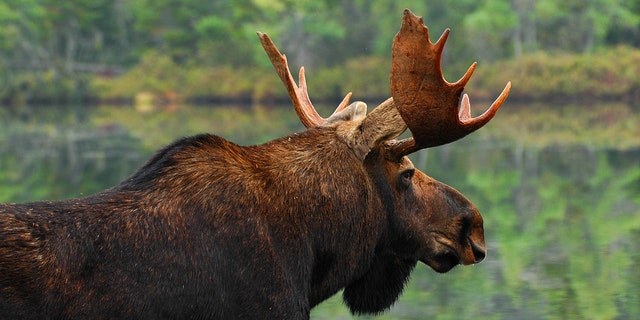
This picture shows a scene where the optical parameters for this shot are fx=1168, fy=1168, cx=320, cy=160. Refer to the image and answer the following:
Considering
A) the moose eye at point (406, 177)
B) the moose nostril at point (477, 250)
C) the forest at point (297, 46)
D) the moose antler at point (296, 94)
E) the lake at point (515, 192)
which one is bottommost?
the forest at point (297, 46)

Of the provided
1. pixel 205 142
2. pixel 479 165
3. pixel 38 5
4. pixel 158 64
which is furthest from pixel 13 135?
pixel 38 5

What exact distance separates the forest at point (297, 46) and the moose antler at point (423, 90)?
157ft

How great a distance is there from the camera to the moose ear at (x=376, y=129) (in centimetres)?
441

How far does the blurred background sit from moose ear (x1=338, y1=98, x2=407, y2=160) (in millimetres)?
3124

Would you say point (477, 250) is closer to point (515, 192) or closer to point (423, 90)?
point (423, 90)

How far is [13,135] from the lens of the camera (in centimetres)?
2998

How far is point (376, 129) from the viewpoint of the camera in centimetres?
443

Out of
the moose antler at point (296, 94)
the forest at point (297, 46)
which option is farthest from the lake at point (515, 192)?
the forest at point (297, 46)

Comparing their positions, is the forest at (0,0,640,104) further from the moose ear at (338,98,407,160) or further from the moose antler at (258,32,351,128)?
the moose ear at (338,98,407,160)

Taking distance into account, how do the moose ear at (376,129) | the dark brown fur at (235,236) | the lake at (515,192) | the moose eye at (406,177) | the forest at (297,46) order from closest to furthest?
the dark brown fur at (235,236) → the moose ear at (376,129) → the moose eye at (406,177) → the lake at (515,192) → the forest at (297,46)

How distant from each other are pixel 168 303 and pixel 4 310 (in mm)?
554

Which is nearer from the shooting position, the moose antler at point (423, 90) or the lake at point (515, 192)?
the moose antler at point (423, 90)

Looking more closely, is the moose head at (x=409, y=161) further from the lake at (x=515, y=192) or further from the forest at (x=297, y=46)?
the forest at (x=297, y=46)

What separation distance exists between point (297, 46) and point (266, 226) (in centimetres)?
6040
